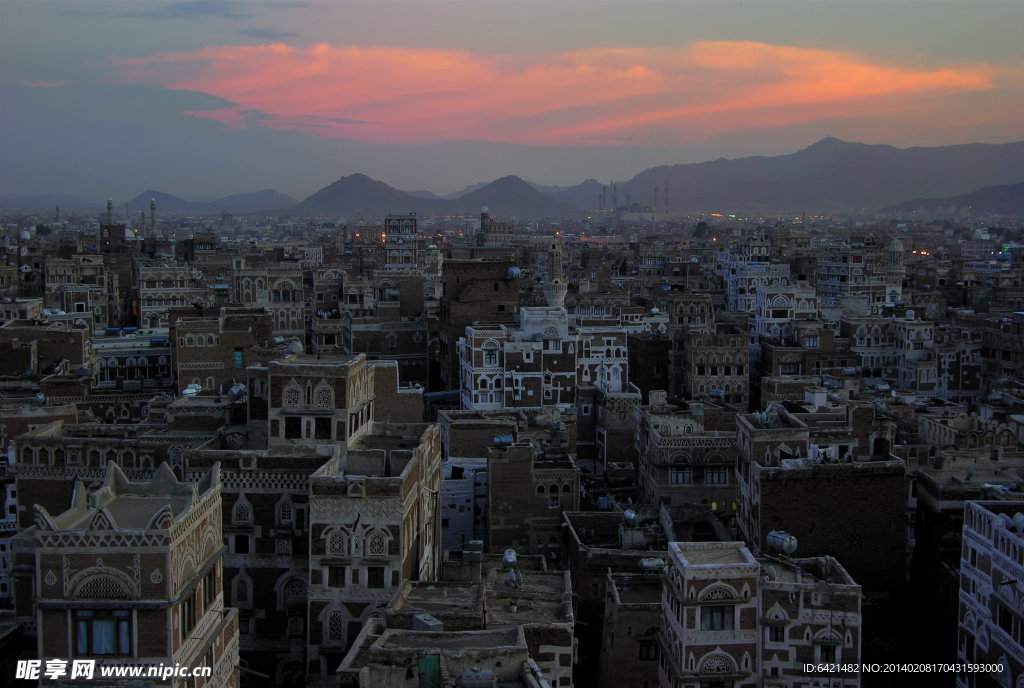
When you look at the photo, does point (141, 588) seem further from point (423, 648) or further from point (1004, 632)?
point (1004, 632)

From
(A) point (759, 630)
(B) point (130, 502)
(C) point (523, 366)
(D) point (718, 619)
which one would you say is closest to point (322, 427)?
(B) point (130, 502)

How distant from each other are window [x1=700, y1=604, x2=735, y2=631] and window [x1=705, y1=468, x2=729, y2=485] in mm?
17666

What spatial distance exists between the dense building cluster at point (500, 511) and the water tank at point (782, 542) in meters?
0.08

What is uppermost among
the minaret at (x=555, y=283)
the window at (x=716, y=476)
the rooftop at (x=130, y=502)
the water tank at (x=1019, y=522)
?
the minaret at (x=555, y=283)

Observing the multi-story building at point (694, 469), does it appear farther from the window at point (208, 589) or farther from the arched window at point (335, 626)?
the window at point (208, 589)

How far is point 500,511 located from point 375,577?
13.9 metres

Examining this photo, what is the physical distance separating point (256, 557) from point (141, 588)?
39.6 feet

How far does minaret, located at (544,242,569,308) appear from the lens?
7425cm

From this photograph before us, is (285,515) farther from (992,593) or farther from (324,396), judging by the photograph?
(992,593)

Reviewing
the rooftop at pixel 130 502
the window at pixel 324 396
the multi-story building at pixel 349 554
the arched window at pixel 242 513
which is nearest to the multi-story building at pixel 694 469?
the window at pixel 324 396

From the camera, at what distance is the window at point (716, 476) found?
149 feet

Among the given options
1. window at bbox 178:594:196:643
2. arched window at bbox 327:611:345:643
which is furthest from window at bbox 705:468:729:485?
window at bbox 178:594:196:643

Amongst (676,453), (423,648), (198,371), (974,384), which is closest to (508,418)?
(676,453)

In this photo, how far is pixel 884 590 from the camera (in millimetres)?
36719
